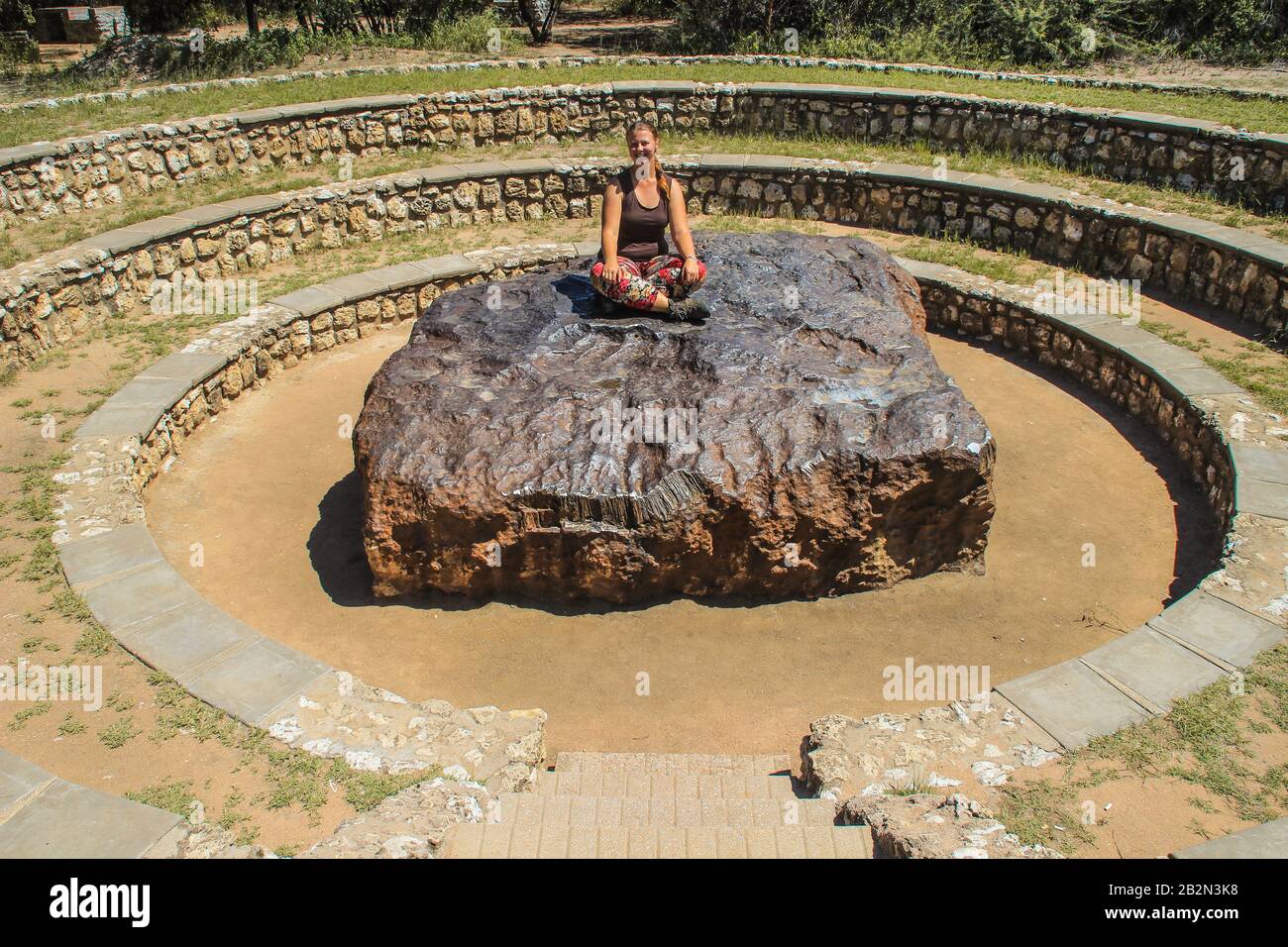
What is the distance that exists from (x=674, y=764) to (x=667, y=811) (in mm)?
848

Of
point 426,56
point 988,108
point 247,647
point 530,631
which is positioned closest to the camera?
point 247,647

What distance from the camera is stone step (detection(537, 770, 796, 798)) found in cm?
425

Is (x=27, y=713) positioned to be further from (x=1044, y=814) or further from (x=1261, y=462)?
(x=1261, y=462)

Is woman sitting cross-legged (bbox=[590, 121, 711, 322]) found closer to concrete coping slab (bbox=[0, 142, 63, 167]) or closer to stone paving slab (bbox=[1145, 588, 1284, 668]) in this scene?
stone paving slab (bbox=[1145, 588, 1284, 668])

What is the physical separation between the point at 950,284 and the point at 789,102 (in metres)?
4.87

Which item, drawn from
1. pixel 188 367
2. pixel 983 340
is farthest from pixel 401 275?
pixel 983 340

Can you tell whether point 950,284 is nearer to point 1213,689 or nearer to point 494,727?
point 1213,689

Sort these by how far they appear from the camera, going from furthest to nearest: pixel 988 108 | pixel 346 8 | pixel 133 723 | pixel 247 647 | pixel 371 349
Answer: pixel 346 8
pixel 988 108
pixel 371 349
pixel 247 647
pixel 133 723

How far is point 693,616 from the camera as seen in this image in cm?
579

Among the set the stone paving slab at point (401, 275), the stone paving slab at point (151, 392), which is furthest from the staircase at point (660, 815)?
the stone paving slab at point (401, 275)

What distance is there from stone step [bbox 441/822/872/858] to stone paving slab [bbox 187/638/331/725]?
1.53 m

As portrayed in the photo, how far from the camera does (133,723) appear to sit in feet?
14.6

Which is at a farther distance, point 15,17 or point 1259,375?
point 15,17

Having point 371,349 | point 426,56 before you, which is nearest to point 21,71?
point 426,56
